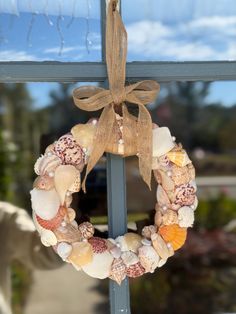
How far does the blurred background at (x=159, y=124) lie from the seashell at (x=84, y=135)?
0.79ft

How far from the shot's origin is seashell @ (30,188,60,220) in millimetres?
1067

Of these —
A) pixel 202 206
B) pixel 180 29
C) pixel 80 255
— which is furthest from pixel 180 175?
pixel 202 206

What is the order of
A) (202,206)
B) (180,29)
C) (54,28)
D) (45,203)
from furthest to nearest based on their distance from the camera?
(202,206)
(180,29)
(54,28)
(45,203)

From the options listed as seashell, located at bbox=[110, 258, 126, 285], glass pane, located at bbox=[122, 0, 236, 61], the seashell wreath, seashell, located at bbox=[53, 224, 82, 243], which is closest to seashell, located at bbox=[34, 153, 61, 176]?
the seashell wreath

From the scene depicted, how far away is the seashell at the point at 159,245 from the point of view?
1.11m

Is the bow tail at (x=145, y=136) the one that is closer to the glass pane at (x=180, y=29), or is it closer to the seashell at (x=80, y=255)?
the seashell at (x=80, y=255)

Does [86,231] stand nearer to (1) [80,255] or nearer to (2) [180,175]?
(1) [80,255]

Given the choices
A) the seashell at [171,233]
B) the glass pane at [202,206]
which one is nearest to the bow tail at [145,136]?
the seashell at [171,233]

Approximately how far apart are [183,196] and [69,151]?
0.77ft

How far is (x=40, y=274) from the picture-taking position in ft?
9.67

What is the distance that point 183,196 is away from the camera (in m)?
1.12

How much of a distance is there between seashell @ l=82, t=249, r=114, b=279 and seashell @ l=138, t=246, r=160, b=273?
6cm

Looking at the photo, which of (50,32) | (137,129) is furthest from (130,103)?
(50,32)

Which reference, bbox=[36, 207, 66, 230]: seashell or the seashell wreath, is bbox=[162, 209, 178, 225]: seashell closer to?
the seashell wreath
